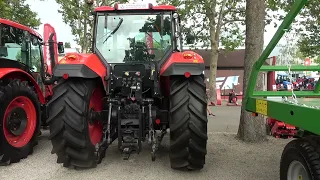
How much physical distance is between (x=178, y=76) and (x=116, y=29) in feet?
4.66

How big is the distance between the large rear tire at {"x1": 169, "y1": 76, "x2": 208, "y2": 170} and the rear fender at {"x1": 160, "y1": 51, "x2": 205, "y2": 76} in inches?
8.6

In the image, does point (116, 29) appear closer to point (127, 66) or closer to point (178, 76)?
point (127, 66)

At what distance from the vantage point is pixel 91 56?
4.98 meters

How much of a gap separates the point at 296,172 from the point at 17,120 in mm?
4389

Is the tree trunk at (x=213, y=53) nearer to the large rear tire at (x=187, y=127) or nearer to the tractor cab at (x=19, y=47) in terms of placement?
the tractor cab at (x=19, y=47)

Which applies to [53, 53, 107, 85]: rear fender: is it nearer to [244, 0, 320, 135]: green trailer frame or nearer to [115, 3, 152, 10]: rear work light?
[115, 3, 152, 10]: rear work light

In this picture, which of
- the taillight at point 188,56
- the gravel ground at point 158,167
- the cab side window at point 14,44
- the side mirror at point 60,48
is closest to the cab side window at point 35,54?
the cab side window at point 14,44

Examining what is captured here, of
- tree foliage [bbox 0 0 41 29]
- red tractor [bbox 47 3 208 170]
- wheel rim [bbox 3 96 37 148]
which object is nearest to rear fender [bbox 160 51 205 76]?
red tractor [bbox 47 3 208 170]

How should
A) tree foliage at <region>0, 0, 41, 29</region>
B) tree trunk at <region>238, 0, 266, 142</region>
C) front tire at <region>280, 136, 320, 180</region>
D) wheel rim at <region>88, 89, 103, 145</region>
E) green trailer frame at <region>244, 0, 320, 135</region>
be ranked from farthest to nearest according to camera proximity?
tree foliage at <region>0, 0, 41, 29</region>, tree trunk at <region>238, 0, 266, 142</region>, wheel rim at <region>88, 89, 103, 145</region>, front tire at <region>280, 136, 320, 180</region>, green trailer frame at <region>244, 0, 320, 135</region>

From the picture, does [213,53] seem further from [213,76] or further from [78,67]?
[78,67]

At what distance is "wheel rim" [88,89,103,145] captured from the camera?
5.00 metres

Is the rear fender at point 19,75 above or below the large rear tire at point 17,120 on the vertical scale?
above

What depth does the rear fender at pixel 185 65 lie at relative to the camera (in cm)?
458

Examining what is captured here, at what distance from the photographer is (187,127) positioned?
14.7 feet
